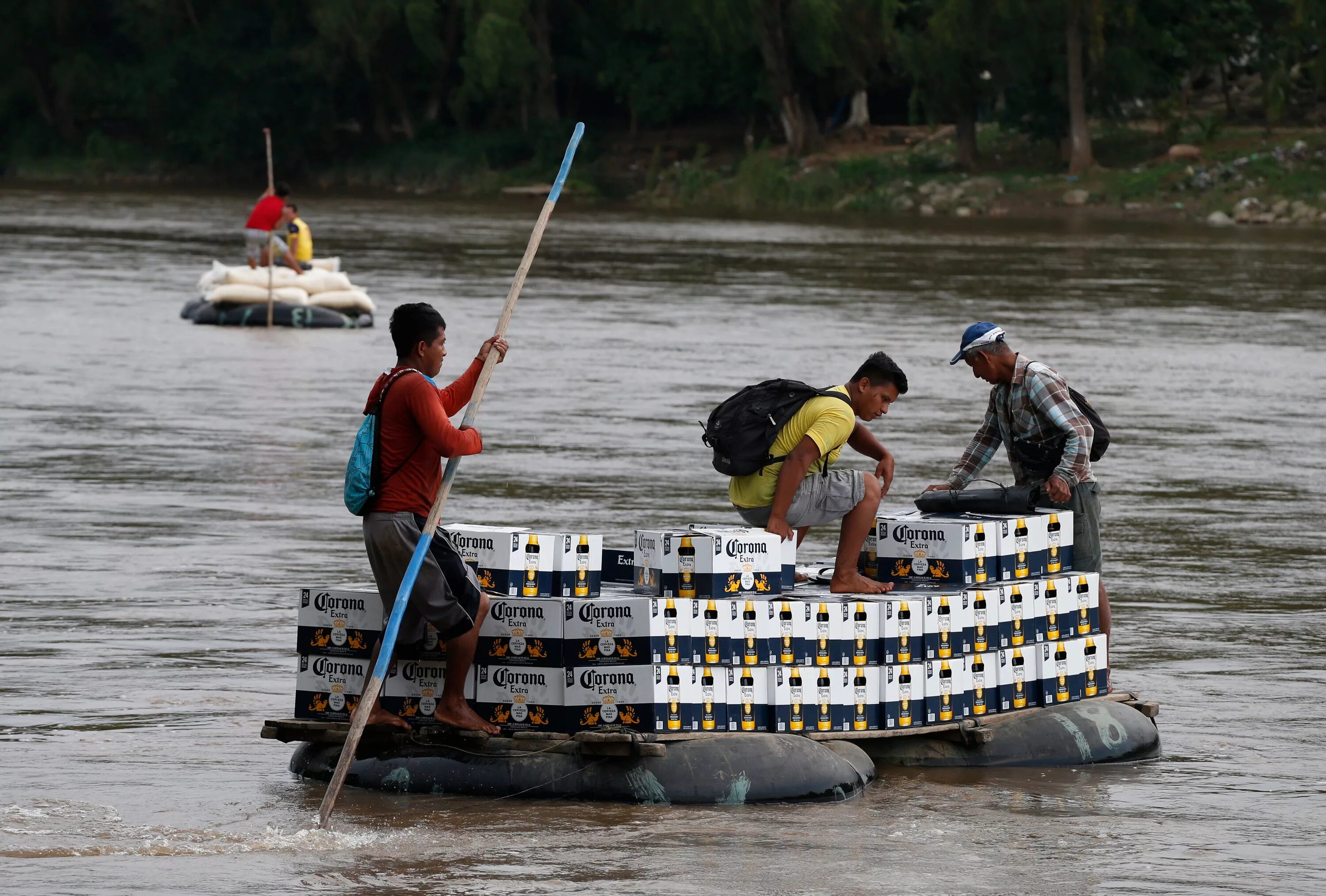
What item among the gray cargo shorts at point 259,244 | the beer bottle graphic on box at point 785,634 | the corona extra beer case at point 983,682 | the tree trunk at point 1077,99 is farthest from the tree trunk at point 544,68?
the beer bottle graphic on box at point 785,634

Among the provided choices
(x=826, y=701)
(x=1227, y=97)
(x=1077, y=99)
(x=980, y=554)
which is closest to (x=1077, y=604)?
(x=980, y=554)

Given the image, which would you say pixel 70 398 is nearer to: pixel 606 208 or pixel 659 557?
pixel 659 557

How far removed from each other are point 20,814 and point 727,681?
9.25 ft

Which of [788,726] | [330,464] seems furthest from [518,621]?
[330,464]

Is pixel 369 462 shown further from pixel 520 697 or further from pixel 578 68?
pixel 578 68

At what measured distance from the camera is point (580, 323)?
112 feet

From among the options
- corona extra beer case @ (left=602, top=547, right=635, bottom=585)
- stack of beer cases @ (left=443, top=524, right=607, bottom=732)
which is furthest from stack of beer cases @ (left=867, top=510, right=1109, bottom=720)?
stack of beer cases @ (left=443, top=524, right=607, bottom=732)

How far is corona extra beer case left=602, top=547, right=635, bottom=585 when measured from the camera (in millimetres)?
10812

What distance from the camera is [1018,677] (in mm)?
10562

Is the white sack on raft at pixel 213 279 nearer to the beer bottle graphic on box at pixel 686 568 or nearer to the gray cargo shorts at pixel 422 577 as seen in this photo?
the beer bottle graphic on box at pixel 686 568

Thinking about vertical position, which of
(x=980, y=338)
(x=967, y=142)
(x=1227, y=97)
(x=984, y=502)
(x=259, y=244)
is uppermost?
(x=1227, y=97)

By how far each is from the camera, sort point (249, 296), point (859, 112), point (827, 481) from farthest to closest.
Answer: point (859, 112)
point (249, 296)
point (827, 481)

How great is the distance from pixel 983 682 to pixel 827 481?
112 cm

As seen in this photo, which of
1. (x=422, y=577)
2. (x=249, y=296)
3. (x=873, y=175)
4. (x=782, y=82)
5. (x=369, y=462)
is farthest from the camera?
(x=782, y=82)
